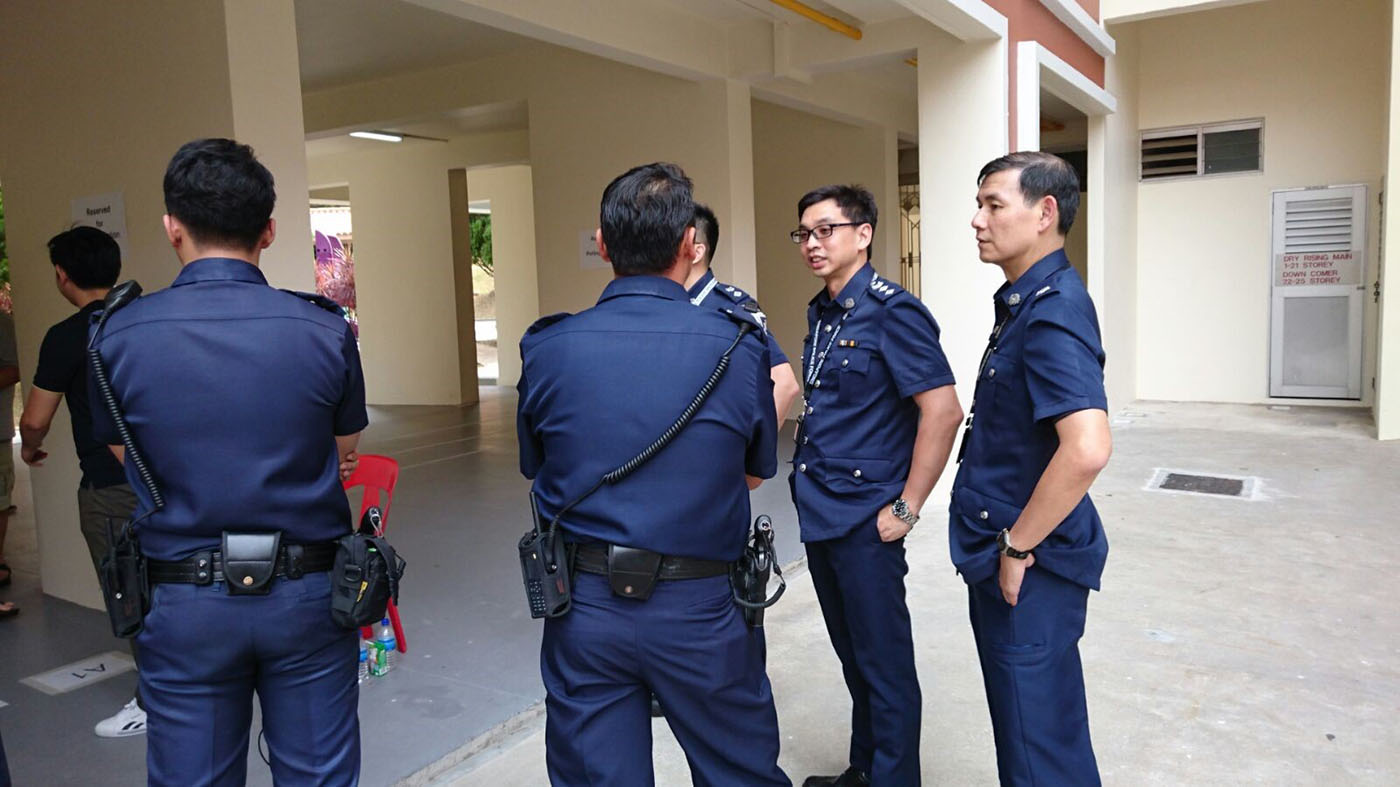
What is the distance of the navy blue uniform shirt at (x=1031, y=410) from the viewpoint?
1.79 meters

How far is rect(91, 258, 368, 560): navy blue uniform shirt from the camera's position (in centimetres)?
169

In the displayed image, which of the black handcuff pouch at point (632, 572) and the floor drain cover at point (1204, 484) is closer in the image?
the black handcuff pouch at point (632, 572)

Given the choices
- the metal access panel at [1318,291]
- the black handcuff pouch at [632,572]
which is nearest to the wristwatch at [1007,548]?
the black handcuff pouch at [632,572]

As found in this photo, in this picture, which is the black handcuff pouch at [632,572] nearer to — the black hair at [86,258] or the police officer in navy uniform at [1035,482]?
the police officer in navy uniform at [1035,482]

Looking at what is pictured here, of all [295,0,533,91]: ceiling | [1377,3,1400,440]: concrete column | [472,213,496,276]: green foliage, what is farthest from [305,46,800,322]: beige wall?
[472,213,496,276]: green foliage

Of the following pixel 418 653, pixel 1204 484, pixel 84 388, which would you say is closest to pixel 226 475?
pixel 84 388

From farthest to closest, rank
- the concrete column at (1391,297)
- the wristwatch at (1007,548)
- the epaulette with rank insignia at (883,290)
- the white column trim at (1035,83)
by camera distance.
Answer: the concrete column at (1391,297)
the white column trim at (1035,83)
the epaulette with rank insignia at (883,290)
the wristwatch at (1007,548)

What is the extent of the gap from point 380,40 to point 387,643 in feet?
15.6

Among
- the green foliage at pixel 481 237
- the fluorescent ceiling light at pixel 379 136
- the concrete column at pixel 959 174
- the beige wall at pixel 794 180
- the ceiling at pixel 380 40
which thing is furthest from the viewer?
the green foliage at pixel 481 237

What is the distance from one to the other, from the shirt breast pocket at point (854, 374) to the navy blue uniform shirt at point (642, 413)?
29.0 inches

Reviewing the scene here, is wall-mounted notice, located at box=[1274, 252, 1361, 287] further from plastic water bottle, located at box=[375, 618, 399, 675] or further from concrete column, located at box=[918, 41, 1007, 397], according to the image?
plastic water bottle, located at box=[375, 618, 399, 675]

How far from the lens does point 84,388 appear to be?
123 inches

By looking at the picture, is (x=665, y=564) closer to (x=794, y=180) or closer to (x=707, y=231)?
(x=707, y=231)

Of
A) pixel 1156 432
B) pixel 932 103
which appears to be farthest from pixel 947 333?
pixel 1156 432
